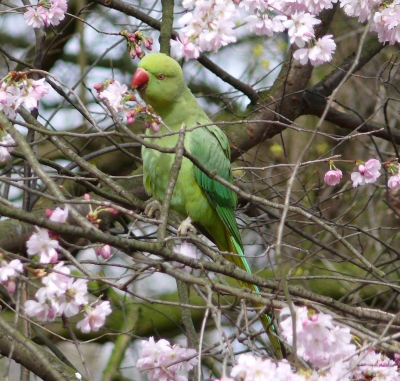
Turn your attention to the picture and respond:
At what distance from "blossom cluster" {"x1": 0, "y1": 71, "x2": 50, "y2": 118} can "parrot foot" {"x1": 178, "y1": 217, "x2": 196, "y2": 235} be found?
1.20 m

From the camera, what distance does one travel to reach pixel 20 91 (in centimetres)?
229

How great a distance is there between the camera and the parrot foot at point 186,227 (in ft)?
10.7

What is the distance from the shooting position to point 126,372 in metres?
5.39

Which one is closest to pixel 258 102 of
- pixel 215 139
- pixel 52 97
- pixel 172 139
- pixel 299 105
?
pixel 299 105

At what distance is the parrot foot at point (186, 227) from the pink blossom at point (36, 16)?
125 cm

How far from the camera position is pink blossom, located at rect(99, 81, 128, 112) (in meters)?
2.52

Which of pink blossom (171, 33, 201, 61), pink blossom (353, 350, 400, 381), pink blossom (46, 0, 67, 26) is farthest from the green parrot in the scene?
pink blossom (353, 350, 400, 381)

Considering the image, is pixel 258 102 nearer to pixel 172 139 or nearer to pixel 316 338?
pixel 172 139

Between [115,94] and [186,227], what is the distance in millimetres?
1093

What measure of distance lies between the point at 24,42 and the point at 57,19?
9.63ft

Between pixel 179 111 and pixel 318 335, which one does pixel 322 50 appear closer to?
pixel 179 111

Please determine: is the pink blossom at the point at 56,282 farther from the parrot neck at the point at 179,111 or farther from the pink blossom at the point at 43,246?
the parrot neck at the point at 179,111

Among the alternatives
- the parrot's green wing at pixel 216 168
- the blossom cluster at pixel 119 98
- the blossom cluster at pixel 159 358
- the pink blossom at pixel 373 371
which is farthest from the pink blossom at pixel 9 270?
the parrot's green wing at pixel 216 168

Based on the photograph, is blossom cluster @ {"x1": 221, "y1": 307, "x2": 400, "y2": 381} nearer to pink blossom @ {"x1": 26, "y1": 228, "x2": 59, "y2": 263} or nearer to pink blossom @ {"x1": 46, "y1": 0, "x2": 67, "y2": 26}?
pink blossom @ {"x1": 26, "y1": 228, "x2": 59, "y2": 263}
